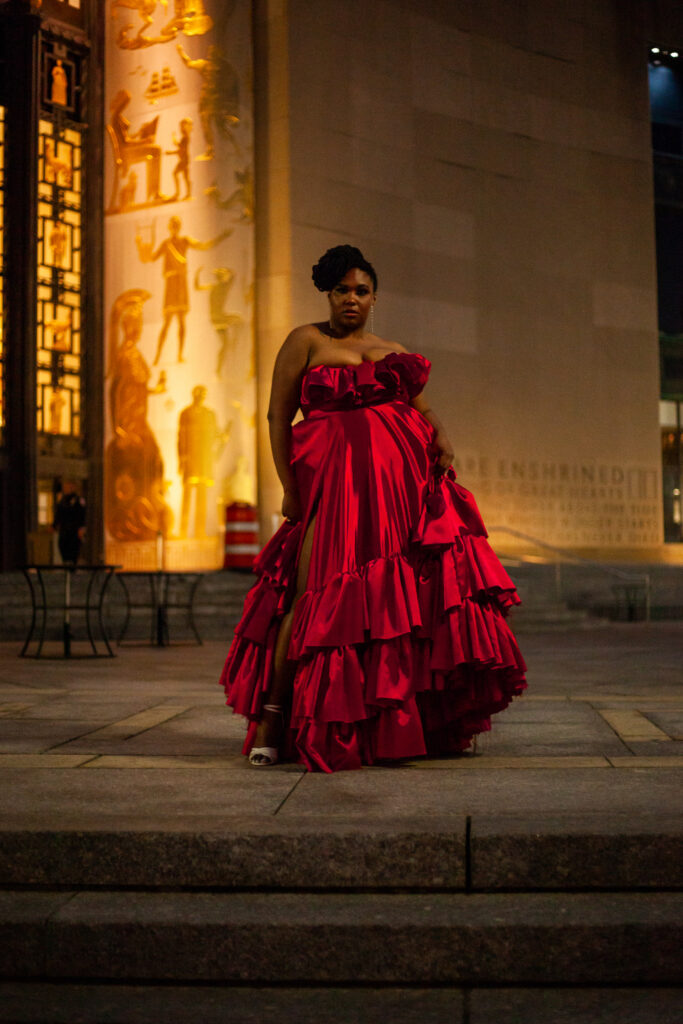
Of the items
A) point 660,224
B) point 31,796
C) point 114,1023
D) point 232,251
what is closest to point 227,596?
point 232,251

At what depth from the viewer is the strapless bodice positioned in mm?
4246

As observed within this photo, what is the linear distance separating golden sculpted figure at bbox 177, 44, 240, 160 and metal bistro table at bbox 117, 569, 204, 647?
297 inches

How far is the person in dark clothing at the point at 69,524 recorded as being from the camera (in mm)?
16734

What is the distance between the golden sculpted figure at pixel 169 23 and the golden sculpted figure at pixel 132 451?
159 inches

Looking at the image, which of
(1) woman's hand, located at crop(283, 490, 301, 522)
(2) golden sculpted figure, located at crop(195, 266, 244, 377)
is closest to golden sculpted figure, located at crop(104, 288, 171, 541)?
(2) golden sculpted figure, located at crop(195, 266, 244, 377)

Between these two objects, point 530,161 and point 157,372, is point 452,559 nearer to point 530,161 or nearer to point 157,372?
point 157,372

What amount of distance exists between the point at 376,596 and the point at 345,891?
3.97 ft

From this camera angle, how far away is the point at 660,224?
2688 cm

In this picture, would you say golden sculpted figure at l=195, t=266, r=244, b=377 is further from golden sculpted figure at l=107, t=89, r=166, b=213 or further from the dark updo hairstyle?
the dark updo hairstyle

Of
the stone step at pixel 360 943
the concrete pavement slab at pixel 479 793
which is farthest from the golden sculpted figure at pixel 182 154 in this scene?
the stone step at pixel 360 943

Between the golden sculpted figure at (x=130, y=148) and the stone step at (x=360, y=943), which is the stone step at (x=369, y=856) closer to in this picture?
the stone step at (x=360, y=943)

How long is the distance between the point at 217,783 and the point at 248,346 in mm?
15890

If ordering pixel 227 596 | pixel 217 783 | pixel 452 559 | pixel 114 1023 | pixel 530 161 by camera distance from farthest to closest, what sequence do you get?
1. pixel 530 161
2. pixel 227 596
3. pixel 452 559
4. pixel 217 783
5. pixel 114 1023

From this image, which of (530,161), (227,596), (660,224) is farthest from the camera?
(660,224)
